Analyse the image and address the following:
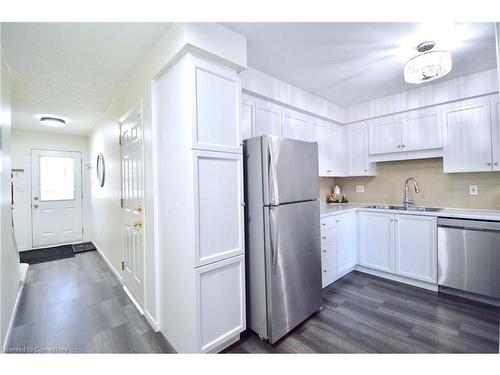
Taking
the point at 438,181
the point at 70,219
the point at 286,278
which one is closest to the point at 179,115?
the point at 286,278

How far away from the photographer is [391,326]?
196 cm

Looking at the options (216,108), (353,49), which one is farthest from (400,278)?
(216,108)

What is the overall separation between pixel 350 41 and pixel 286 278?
2013 mm

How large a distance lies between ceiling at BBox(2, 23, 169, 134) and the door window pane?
5.83 ft

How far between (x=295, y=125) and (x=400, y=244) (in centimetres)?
195

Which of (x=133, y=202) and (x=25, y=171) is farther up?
(x=25, y=171)

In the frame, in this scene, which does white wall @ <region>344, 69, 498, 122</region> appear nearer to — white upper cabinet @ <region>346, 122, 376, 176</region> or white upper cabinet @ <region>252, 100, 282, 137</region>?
white upper cabinet @ <region>346, 122, 376, 176</region>

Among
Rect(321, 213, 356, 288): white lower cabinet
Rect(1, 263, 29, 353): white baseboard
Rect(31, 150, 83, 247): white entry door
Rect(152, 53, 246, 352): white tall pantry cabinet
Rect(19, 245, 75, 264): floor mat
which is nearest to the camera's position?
Rect(152, 53, 246, 352): white tall pantry cabinet

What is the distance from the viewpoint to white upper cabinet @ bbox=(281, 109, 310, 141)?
272cm

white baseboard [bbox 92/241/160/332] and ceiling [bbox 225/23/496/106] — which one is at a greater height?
ceiling [bbox 225/23/496/106]

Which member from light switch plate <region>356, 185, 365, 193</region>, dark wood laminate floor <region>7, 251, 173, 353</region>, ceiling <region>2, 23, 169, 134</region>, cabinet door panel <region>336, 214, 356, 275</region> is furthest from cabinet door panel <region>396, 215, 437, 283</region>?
ceiling <region>2, 23, 169, 134</region>

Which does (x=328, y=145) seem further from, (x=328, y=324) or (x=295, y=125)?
(x=328, y=324)
